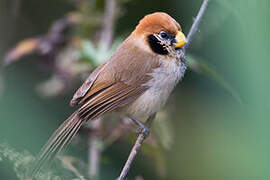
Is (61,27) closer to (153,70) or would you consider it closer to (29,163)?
(153,70)

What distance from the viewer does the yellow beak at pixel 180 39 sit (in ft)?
7.57

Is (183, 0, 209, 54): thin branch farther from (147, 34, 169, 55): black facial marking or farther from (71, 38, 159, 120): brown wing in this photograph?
(71, 38, 159, 120): brown wing

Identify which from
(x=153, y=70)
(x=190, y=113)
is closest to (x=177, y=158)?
(x=190, y=113)

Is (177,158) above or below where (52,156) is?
below

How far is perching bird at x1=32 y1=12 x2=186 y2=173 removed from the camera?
2.34m

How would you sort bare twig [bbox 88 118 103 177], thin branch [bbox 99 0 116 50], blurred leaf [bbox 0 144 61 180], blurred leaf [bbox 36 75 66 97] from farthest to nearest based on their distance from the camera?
blurred leaf [bbox 36 75 66 97], thin branch [bbox 99 0 116 50], bare twig [bbox 88 118 103 177], blurred leaf [bbox 0 144 61 180]

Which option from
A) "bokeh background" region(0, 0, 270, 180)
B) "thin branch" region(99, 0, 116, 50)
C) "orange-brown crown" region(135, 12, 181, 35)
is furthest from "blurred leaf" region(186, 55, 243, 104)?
"thin branch" region(99, 0, 116, 50)

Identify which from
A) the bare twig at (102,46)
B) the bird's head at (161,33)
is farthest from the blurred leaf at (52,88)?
the bird's head at (161,33)

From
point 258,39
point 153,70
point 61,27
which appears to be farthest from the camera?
point 61,27

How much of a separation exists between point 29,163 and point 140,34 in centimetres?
150

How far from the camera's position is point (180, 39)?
2322mm

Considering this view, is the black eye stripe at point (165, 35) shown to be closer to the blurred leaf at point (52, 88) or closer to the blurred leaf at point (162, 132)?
the blurred leaf at point (162, 132)

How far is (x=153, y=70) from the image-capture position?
8.11ft

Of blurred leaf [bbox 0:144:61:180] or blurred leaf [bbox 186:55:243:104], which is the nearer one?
blurred leaf [bbox 0:144:61:180]
